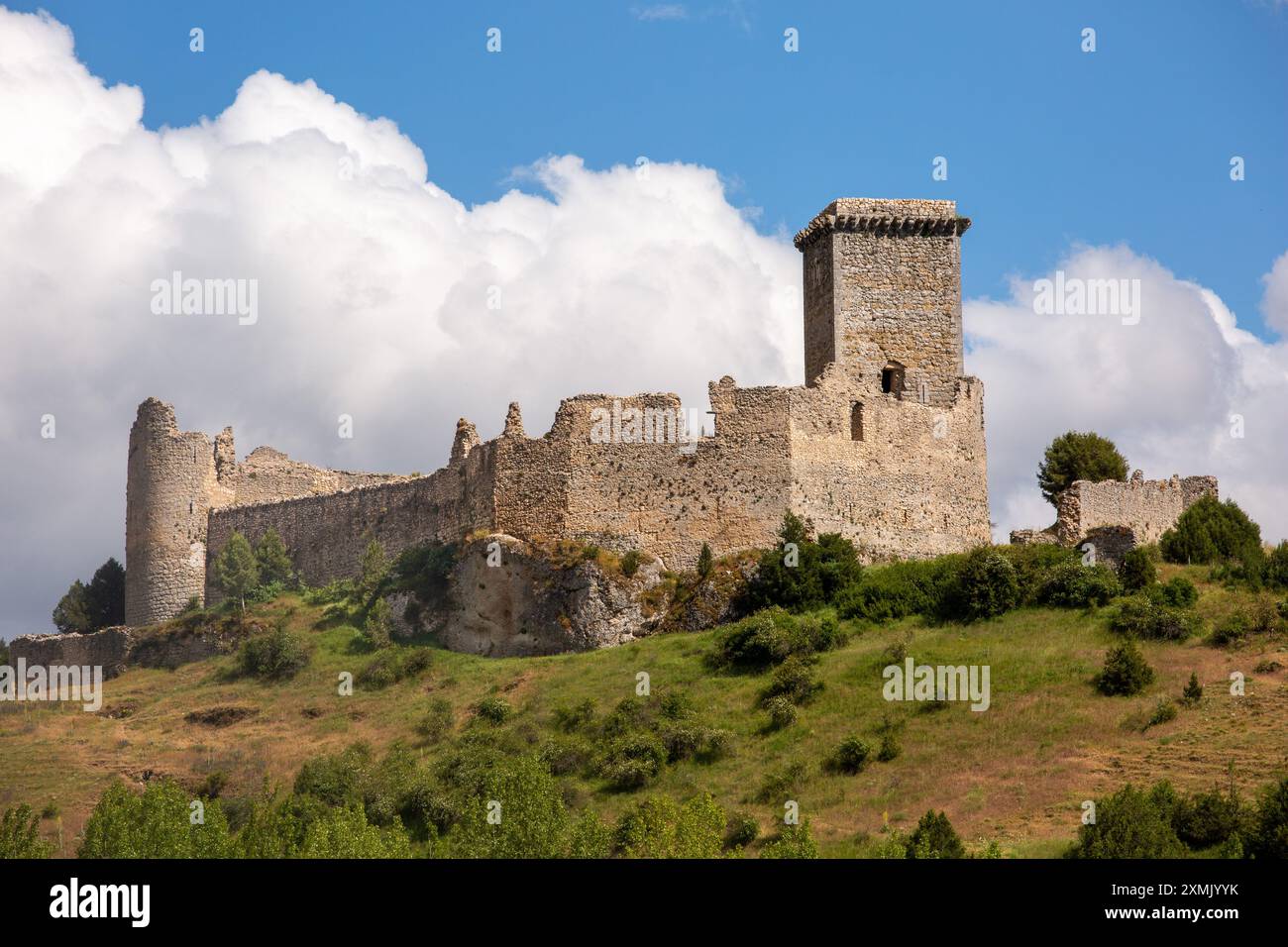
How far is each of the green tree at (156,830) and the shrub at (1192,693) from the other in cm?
2116

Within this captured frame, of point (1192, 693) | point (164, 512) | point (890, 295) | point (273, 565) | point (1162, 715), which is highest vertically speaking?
point (890, 295)

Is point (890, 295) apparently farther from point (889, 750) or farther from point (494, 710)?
point (889, 750)

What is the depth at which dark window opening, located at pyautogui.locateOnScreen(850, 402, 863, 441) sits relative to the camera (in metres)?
53.2

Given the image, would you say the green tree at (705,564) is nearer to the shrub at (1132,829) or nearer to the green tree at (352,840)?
the green tree at (352,840)

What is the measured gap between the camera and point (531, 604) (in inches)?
2018

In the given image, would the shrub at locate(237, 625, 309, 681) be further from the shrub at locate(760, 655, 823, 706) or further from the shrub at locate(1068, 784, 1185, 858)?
the shrub at locate(1068, 784, 1185, 858)

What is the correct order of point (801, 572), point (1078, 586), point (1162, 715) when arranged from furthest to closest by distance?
point (801, 572), point (1078, 586), point (1162, 715)

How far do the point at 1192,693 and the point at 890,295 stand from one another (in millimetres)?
18752

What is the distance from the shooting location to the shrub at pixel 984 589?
154 ft

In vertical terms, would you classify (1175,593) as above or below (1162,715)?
above

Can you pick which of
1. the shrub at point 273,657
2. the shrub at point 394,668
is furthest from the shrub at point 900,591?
the shrub at point 273,657

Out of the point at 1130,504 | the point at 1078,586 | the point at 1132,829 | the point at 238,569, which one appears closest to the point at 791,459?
the point at 1078,586
